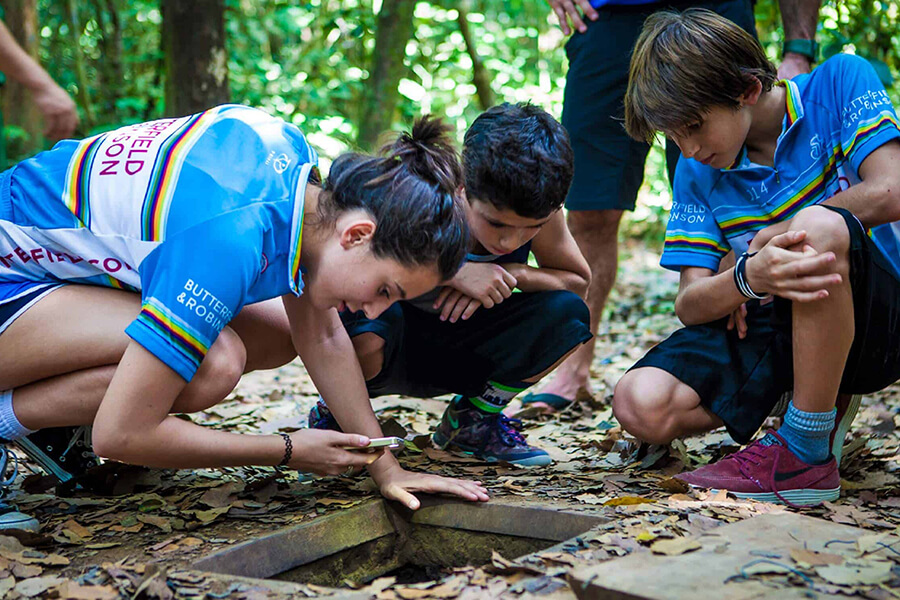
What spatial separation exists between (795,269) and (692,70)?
0.66 m

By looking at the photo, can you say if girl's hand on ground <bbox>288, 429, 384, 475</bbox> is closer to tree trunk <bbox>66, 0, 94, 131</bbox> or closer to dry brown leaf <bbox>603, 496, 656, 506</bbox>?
dry brown leaf <bbox>603, 496, 656, 506</bbox>

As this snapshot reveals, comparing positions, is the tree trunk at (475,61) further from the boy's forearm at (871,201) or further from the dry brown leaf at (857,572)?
the dry brown leaf at (857,572)

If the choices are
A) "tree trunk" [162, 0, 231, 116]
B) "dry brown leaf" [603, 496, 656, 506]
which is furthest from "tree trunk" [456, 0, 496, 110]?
"dry brown leaf" [603, 496, 656, 506]

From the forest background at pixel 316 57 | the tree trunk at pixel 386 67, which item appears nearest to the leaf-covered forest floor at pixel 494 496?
the forest background at pixel 316 57

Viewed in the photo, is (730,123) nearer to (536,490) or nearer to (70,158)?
(536,490)

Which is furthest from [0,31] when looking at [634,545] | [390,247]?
[634,545]

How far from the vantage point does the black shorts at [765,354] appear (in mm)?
2488

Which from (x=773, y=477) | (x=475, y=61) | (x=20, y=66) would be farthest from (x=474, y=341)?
(x=475, y=61)

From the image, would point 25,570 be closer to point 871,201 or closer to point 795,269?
point 795,269

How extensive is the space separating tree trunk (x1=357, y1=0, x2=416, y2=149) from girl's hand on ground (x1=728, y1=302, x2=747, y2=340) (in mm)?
4335

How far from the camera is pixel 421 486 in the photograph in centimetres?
245

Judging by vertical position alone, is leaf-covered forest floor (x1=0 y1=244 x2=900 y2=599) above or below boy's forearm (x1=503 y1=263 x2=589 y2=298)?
below

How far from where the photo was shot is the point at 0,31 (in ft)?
10.5

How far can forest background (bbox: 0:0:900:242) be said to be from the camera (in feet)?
16.8
